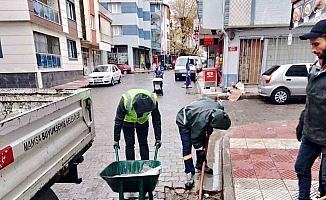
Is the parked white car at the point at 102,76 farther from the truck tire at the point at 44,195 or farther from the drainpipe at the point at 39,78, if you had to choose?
the truck tire at the point at 44,195

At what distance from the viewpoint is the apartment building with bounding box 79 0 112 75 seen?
2423 cm

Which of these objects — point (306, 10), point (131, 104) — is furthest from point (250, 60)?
point (131, 104)

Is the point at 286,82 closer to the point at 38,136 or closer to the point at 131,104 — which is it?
the point at 131,104

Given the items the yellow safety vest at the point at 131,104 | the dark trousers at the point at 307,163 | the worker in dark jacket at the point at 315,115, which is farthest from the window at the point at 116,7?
the dark trousers at the point at 307,163

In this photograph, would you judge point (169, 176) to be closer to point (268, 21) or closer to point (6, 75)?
point (268, 21)

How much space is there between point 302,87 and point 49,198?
947cm

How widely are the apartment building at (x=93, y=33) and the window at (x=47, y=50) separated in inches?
205

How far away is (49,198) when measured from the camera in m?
2.40

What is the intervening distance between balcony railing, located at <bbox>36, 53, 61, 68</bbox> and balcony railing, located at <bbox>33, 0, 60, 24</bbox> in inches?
92.0

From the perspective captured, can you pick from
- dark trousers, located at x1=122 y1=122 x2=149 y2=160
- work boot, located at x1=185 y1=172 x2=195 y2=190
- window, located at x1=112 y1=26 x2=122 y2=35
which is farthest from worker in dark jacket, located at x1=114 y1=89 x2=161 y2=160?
window, located at x1=112 y1=26 x2=122 y2=35

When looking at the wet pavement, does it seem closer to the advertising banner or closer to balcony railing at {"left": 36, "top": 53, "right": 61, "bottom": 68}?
the advertising banner

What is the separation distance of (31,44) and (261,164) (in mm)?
14382

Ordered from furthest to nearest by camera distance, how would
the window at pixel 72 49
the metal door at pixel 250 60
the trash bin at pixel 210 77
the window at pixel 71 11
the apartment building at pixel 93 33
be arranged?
the apartment building at pixel 93 33 < the window at pixel 72 49 < the window at pixel 71 11 < the trash bin at pixel 210 77 < the metal door at pixel 250 60

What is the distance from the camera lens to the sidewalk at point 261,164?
3447mm
